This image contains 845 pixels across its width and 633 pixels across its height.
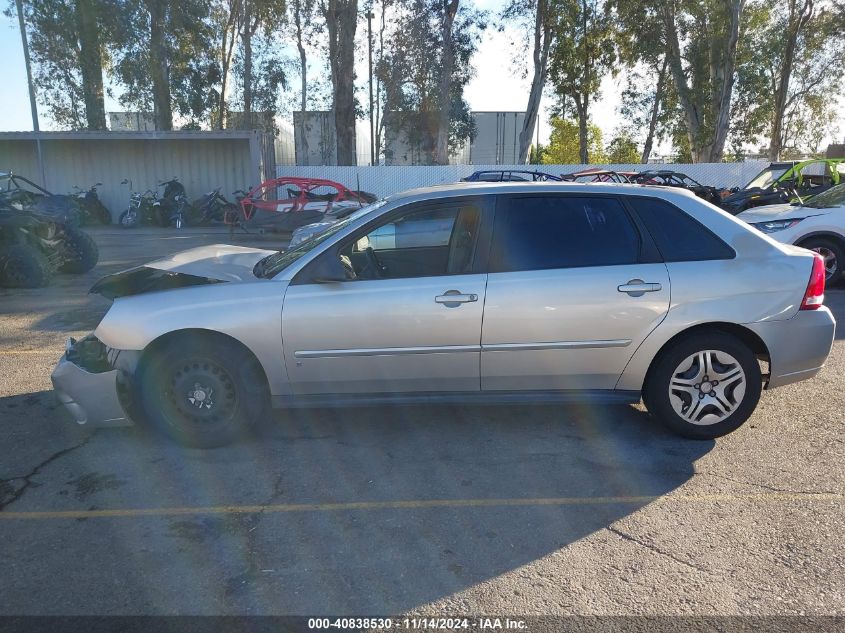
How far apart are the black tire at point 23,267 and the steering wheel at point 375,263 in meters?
7.78

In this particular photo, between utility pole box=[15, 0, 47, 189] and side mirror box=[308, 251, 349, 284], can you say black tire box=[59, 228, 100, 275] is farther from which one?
utility pole box=[15, 0, 47, 189]

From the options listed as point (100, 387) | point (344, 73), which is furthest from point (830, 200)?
point (344, 73)

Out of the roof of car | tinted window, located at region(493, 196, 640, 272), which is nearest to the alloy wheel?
tinted window, located at region(493, 196, 640, 272)

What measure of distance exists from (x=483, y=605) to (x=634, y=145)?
46.5 metres

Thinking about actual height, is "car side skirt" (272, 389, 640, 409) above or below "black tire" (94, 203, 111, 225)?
below

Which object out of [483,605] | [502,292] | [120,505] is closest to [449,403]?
[502,292]

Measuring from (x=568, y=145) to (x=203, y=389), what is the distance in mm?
49712

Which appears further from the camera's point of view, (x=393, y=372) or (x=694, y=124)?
(x=694, y=124)

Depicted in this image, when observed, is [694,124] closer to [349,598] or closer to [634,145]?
[634,145]

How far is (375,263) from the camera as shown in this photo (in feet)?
14.8

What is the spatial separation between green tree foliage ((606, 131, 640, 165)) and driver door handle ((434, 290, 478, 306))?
43060mm

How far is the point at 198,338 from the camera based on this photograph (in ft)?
13.6

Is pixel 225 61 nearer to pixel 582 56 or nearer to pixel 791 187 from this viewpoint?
pixel 582 56

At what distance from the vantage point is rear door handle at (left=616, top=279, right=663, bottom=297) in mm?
4117
